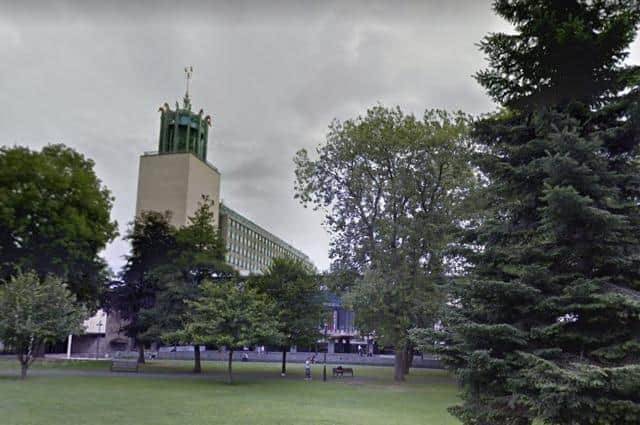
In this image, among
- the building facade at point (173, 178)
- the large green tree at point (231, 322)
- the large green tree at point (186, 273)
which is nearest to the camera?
the large green tree at point (231, 322)

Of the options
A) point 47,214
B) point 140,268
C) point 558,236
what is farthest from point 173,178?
point 558,236

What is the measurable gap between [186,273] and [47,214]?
9.20 metres

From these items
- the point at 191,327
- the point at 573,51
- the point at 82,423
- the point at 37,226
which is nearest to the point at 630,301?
the point at 573,51

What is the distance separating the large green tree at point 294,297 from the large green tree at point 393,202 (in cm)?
275

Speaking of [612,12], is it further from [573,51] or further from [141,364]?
[141,364]

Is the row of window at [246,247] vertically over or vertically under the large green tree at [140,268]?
over

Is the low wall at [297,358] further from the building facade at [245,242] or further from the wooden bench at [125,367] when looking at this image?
the building facade at [245,242]

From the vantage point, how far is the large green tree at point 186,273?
35.3 meters

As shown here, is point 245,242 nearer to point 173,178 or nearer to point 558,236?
point 173,178

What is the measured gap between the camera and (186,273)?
37.5 m

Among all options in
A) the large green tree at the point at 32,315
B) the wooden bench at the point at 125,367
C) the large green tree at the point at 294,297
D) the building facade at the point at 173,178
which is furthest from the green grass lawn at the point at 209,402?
the building facade at the point at 173,178

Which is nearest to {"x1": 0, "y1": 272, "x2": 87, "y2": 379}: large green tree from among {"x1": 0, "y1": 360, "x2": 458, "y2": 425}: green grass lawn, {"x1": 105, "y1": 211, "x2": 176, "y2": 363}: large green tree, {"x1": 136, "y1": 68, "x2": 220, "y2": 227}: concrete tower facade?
{"x1": 0, "y1": 360, "x2": 458, "y2": 425}: green grass lawn

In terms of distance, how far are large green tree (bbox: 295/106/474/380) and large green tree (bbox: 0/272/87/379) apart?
14.0m

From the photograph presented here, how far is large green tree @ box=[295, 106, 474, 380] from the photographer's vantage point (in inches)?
1166
